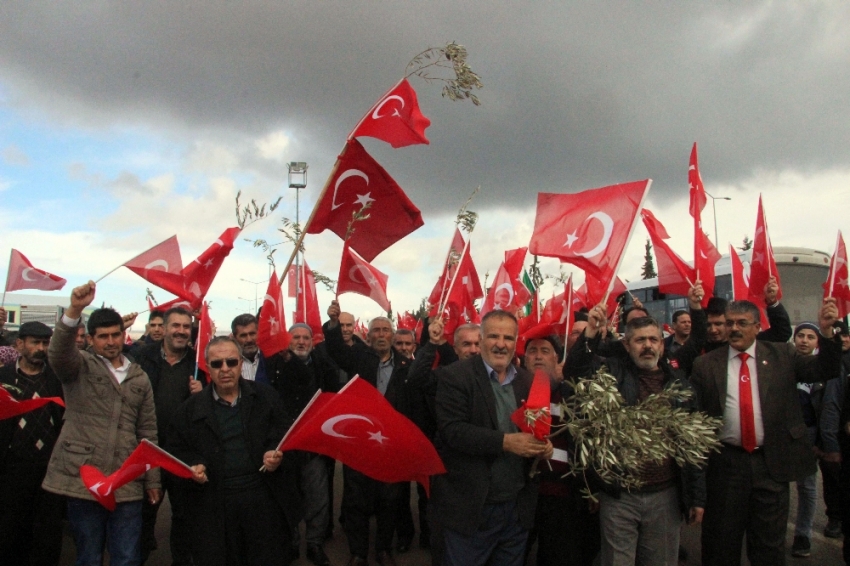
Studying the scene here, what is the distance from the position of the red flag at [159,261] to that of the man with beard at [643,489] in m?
4.01

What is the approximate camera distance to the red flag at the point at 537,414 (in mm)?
3416

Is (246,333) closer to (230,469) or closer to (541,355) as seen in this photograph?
(230,469)

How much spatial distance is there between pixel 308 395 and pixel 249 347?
0.68 meters

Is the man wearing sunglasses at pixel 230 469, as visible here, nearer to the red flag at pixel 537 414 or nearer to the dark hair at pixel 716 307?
the red flag at pixel 537 414

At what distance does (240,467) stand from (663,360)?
2.71 m

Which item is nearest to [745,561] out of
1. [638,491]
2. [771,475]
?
[771,475]

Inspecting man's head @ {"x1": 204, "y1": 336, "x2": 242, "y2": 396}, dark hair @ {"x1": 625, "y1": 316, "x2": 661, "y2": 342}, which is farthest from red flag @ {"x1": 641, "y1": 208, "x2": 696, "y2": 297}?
man's head @ {"x1": 204, "y1": 336, "x2": 242, "y2": 396}

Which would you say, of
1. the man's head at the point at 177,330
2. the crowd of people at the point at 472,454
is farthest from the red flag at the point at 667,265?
the man's head at the point at 177,330

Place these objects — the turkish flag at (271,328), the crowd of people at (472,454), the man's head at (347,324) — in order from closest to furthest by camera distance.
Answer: the crowd of people at (472,454), the turkish flag at (271,328), the man's head at (347,324)

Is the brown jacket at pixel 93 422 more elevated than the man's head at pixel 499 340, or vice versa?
the man's head at pixel 499 340

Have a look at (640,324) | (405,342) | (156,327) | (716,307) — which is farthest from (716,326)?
(156,327)

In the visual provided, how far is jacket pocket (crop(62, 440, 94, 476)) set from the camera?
13.6ft

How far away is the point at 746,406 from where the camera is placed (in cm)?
434

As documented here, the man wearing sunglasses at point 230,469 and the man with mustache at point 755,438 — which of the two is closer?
the man wearing sunglasses at point 230,469
